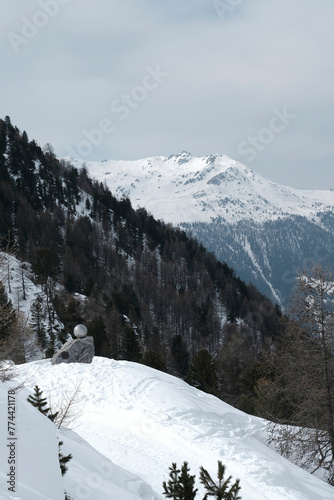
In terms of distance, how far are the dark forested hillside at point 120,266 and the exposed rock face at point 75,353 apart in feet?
113

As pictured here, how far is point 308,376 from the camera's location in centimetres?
1447

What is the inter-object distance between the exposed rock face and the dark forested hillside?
113ft

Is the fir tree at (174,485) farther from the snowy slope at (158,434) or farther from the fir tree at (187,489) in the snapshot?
the snowy slope at (158,434)

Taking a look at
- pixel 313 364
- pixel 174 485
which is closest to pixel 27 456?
pixel 174 485

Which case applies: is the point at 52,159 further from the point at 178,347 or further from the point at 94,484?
the point at 94,484

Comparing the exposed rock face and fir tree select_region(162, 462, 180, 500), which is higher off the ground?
fir tree select_region(162, 462, 180, 500)

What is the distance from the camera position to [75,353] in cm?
2336

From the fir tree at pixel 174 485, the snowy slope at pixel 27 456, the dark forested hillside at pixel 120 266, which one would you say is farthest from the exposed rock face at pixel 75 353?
the dark forested hillside at pixel 120 266

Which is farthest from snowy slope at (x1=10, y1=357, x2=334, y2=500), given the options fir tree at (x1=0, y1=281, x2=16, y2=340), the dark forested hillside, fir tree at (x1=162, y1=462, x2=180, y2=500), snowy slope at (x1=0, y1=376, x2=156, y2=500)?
the dark forested hillside

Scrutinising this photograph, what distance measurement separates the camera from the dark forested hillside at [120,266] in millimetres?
72062

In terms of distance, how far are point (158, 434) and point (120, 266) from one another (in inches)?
3445

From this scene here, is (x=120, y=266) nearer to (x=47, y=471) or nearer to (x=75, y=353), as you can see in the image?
(x=75, y=353)

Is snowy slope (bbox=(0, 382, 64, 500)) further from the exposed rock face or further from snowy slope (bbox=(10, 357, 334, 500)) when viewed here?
the exposed rock face

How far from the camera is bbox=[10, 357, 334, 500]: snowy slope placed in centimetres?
1156
